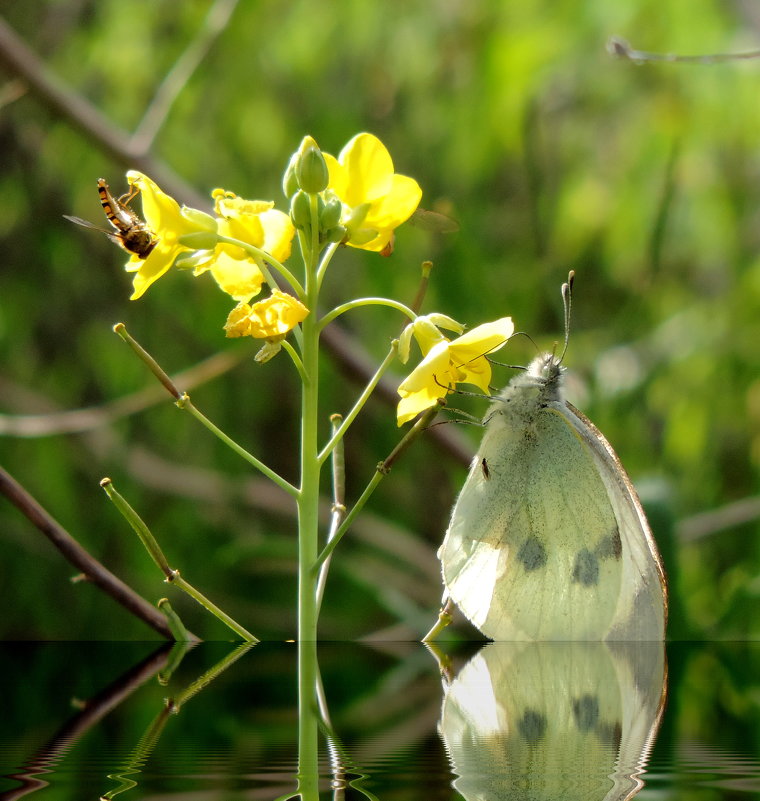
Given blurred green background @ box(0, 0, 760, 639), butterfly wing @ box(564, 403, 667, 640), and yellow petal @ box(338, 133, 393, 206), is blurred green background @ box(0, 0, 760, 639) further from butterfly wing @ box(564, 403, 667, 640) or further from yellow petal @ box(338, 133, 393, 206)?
yellow petal @ box(338, 133, 393, 206)

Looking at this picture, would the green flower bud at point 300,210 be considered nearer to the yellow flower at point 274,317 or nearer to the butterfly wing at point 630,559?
the yellow flower at point 274,317

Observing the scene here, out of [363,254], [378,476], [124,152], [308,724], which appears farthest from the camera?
[363,254]

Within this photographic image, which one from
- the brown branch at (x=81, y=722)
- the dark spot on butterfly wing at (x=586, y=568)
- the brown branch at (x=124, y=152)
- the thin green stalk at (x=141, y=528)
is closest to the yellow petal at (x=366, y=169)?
the thin green stalk at (x=141, y=528)

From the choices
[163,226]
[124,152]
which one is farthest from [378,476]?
[124,152]

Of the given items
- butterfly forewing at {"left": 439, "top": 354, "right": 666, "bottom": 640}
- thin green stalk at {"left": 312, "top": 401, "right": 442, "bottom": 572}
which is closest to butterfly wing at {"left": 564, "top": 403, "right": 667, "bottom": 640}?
butterfly forewing at {"left": 439, "top": 354, "right": 666, "bottom": 640}

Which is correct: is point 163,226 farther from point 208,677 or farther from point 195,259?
point 208,677

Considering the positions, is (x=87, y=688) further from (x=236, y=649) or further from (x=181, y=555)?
(x=181, y=555)

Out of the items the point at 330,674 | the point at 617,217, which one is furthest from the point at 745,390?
the point at 330,674
